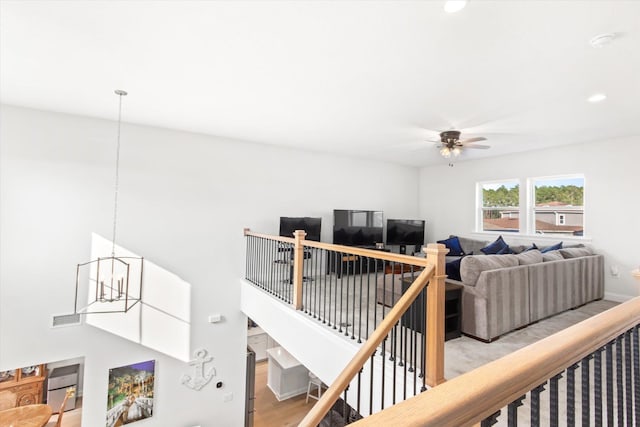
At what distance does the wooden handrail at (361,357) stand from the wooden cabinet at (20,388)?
234 inches

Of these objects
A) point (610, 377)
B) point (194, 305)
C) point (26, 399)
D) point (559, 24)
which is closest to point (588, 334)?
point (610, 377)

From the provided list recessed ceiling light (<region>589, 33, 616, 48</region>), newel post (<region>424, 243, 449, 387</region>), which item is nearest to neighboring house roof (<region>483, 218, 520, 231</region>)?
recessed ceiling light (<region>589, 33, 616, 48</region>)

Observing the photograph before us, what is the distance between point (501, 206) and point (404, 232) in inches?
79.6

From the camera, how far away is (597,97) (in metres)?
3.42

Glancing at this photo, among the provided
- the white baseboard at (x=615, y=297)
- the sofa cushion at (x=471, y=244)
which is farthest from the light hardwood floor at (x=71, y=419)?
the white baseboard at (x=615, y=297)

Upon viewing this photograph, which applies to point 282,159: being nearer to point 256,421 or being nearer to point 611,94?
point 611,94

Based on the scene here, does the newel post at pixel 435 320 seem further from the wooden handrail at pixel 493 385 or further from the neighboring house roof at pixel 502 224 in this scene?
the neighboring house roof at pixel 502 224

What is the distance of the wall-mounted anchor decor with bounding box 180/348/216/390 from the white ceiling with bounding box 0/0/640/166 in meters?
3.71

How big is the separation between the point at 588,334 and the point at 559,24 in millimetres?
2363

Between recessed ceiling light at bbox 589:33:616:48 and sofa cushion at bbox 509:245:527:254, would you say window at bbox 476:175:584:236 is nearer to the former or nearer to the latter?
sofa cushion at bbox 509:245:527:254

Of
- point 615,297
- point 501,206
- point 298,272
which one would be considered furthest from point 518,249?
point 298,272

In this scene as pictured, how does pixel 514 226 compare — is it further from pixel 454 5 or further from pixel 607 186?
pixel 454 5

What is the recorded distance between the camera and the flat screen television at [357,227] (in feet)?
21.0

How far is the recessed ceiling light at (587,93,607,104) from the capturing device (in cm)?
337
